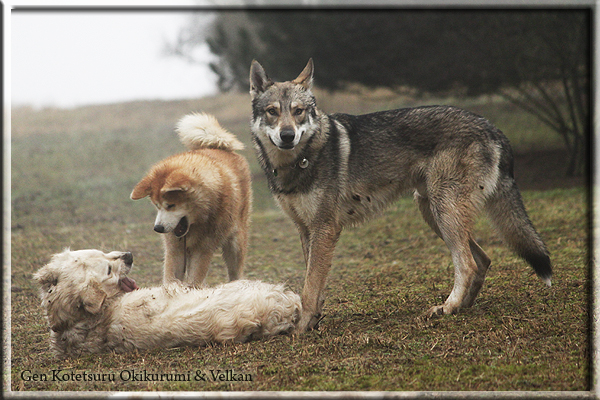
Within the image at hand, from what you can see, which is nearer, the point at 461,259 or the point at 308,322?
the point at 308,322

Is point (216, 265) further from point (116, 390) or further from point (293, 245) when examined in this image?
point (116, 390)

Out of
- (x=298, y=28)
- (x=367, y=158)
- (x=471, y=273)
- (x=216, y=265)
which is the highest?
(x=298, y=28)

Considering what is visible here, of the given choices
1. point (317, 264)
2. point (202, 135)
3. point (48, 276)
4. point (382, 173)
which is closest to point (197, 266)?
point (317, 264)

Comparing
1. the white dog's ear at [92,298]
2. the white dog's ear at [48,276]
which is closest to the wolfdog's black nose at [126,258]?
the white dog's ear at [92,298]

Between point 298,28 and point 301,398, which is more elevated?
point 298,28

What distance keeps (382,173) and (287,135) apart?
111cm

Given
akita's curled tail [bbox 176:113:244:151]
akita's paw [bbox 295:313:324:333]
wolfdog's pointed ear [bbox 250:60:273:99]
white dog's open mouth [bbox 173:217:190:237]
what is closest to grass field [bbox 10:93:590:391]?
akita's paw [bbox 295:313:324:333]

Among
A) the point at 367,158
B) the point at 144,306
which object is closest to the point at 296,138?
the point at 367,158

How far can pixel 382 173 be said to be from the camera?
17.5 feet

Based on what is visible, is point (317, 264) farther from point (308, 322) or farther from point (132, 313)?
point (132, 313)

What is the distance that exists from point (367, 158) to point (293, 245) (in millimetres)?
4233

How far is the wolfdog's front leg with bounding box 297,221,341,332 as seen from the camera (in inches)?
193

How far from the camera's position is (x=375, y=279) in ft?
22.0

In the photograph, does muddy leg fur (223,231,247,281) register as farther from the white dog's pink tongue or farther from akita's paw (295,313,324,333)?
akita's paw (295,313,324,333)
